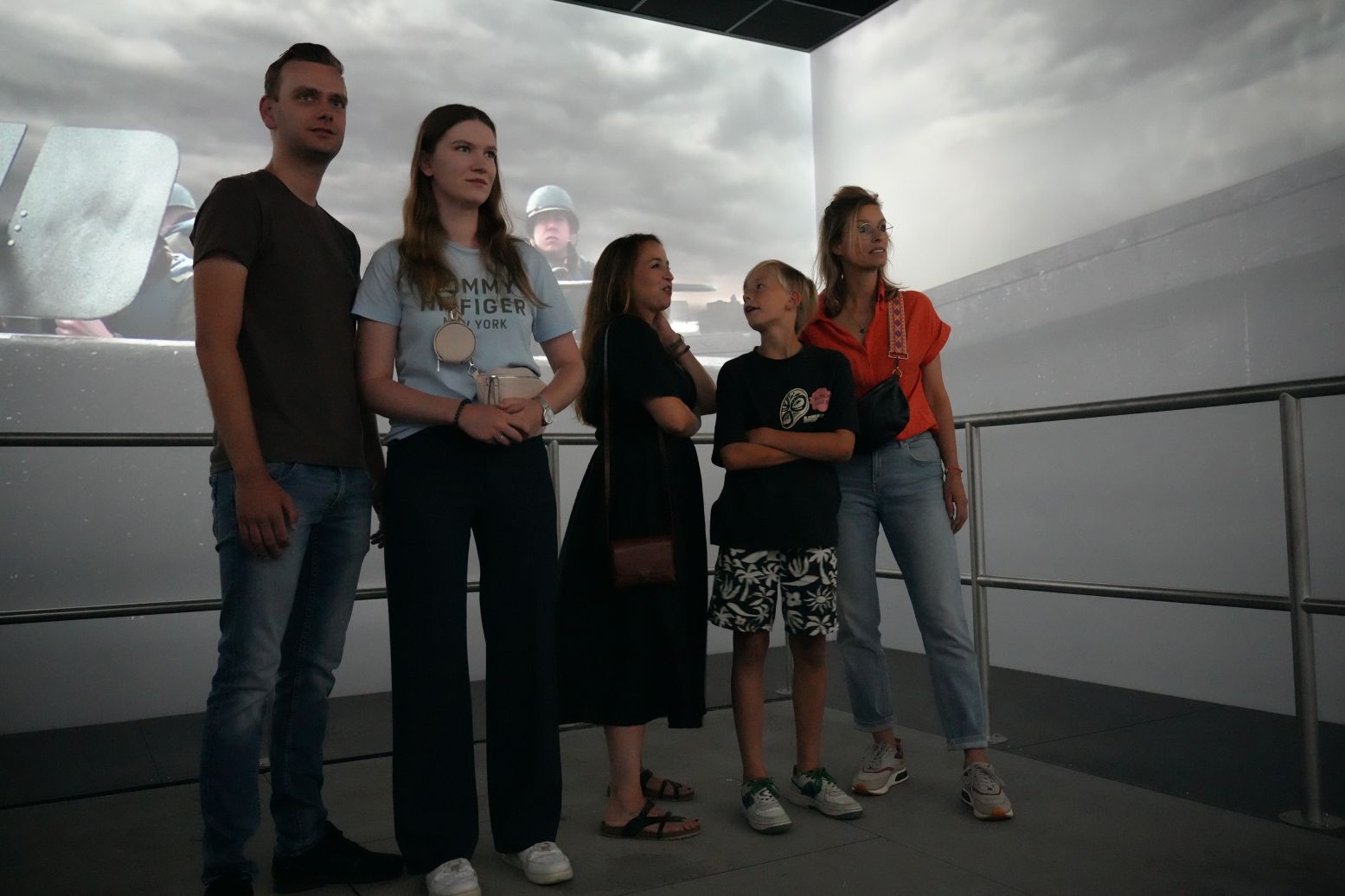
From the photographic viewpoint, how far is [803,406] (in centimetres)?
189

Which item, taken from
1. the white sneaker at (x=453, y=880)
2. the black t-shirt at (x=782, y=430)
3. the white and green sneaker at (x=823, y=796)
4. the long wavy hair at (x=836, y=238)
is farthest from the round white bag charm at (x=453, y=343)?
the white and green sneaker at (x=823, y=796)

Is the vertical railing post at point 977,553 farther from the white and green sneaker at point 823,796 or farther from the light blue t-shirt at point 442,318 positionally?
the light blue t-shirt at point 442,318

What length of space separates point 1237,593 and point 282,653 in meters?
1.82

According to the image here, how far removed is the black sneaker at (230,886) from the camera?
4.74 ft

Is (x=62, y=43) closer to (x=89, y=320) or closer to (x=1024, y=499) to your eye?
(x=89, y=320)

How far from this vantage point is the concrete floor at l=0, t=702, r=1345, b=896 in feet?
5.22

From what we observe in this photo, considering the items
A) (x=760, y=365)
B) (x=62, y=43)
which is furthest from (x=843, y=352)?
(x=62, y=43)

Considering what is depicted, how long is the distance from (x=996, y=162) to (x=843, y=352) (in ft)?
6.66

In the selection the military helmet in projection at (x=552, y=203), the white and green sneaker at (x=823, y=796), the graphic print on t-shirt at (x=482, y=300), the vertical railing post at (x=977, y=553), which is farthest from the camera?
the military helmet in projection at (x=552, y=203)

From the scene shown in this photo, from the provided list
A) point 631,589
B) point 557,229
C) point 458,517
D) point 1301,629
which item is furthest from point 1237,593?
point 557,229

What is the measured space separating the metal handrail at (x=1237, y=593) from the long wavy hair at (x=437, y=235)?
83 centimetres

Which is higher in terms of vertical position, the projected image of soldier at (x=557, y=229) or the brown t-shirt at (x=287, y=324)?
the projected image of soldier at (x=557, y=229)

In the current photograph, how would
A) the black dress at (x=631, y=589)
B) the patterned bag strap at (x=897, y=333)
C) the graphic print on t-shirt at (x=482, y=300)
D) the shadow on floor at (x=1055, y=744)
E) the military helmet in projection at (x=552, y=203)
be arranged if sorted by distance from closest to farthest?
the graphic print on t-shirt at (x=482, y=300)
the black dress at (x=631, y=589)
the patterned bag strap at (x=897, y=333)
the shadow on floor at (x=1055, y=744)
the military helmet in projection at (x=552, y=203)

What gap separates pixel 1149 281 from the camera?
10.1 feet
